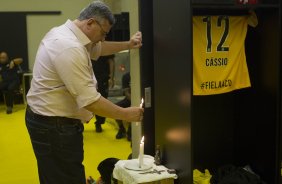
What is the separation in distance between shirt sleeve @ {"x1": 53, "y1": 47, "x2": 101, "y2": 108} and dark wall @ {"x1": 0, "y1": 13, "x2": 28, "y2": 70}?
6.89m

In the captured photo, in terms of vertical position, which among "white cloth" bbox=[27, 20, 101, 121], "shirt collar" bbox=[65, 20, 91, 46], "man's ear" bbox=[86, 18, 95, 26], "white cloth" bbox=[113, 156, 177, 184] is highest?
"man's ear" bbox=[86, 18, 95, 26]

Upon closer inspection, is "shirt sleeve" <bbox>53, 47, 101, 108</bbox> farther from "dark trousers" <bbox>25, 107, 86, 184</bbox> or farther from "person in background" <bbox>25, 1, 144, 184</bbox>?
"dark trousers" <bbox>25, 107, 86, 184</bbox>

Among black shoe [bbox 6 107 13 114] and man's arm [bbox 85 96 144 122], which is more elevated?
man's arm [bbox 85 96 144 122]

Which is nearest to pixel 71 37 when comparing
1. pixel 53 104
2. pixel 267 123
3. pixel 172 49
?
pixel 53 104

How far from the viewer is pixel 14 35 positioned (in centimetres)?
855

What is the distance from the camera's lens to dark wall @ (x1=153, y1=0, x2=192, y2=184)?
238 centimetres

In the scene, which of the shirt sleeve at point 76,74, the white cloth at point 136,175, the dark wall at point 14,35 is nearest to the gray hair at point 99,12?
the shirt sleeve at point 76,74

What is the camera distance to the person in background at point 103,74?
518cm

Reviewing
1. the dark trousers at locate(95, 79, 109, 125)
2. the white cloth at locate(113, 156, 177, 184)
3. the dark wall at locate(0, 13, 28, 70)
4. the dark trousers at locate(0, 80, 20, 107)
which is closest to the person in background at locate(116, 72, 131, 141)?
the dark trousers at locate(95, 79, 109, 125)

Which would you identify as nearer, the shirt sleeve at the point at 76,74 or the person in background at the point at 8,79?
the shirt sleeve at the point at 76,74

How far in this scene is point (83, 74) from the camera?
6.76ft

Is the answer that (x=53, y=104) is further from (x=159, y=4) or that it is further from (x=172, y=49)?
(x=159, y=4)

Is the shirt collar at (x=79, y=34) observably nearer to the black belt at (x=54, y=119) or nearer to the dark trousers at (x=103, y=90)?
the black belt at (x=54, y=119)

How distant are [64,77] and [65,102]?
22 cm
